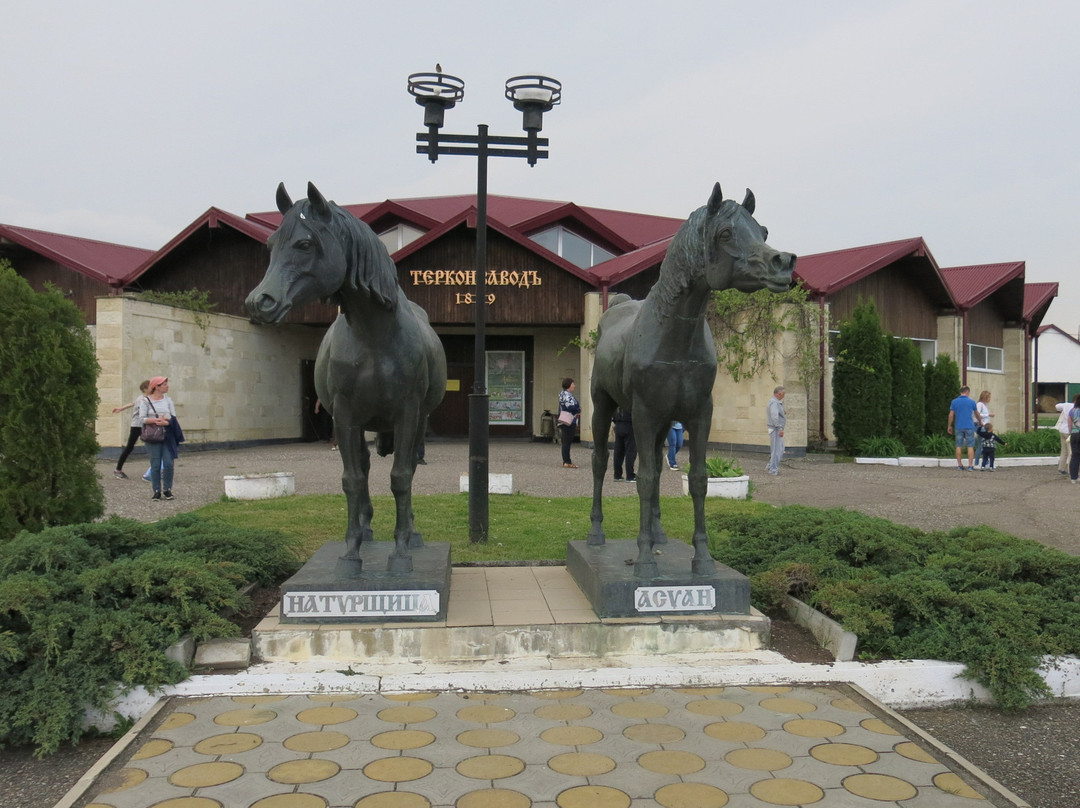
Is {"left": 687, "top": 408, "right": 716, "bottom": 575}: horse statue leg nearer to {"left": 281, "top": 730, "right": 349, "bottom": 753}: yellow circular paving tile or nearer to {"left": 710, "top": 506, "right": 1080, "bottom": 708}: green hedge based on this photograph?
{"left": 710, "top": 506, "right": 1080, "bottom": 708}: green hedge

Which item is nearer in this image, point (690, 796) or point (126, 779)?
point (690, 796)

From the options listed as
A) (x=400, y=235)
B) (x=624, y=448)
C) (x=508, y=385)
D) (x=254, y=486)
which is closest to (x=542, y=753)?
(x=254, y=486)

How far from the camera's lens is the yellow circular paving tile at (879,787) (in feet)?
9.59

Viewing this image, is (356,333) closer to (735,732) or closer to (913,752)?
(735,732)

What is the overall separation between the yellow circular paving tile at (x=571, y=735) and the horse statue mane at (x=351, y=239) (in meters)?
2.31

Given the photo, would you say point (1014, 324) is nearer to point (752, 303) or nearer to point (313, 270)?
point (752, 303)

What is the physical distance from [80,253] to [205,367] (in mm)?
7581

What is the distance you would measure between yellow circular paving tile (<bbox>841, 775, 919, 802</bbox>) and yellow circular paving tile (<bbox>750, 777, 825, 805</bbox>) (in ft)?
0.45

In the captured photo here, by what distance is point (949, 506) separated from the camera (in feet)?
36.6

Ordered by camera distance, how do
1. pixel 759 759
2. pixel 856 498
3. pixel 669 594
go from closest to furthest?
pixel 759 759 < pixel 669 594 < pixel 856 498

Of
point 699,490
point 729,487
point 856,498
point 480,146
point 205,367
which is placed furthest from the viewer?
point 205,367

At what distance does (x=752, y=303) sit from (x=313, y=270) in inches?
667

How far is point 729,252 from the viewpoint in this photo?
13.7 feet

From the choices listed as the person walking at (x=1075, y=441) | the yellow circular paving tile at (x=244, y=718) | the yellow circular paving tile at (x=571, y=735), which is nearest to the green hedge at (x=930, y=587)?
the yellow circular paving tile at (x=571, y=735)
